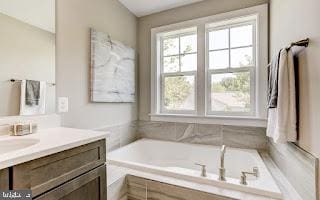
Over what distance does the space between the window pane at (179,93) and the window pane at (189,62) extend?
4.8 inches

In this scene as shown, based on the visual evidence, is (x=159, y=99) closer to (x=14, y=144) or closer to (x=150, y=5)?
(x=150, y=5)

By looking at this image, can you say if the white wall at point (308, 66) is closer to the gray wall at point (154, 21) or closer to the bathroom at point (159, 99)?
the bathroom at point (159, 99)

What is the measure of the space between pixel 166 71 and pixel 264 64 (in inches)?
48.8

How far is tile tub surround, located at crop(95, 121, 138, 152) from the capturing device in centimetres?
214

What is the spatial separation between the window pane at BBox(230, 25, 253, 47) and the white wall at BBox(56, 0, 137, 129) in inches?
57.7

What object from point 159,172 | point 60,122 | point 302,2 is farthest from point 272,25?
point 60,122

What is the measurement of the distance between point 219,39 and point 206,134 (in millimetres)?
1233

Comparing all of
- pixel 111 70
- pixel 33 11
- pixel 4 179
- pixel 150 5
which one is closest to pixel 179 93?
pixel 111 70

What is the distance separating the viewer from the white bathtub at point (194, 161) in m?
1.27

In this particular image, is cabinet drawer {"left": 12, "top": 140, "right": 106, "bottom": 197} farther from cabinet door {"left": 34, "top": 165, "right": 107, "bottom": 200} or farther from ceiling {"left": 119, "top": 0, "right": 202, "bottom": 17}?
ceiling {"left": 119, "top": 0, "right": 202, "bottom": 17}

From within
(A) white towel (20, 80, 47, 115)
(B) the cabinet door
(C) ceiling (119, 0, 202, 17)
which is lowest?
(B) the cabinet door

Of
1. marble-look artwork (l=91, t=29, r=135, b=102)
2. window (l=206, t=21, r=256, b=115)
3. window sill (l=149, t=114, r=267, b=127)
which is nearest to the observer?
marble-look artwork (l=91, t=29, r=135, b=102)

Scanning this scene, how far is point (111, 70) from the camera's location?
2146 millimetres

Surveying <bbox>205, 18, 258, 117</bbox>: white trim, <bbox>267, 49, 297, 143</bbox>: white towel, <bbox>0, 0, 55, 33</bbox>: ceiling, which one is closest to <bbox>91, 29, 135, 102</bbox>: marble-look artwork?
<bbox>0, 0, 55, 33</bbox>: ceiling
